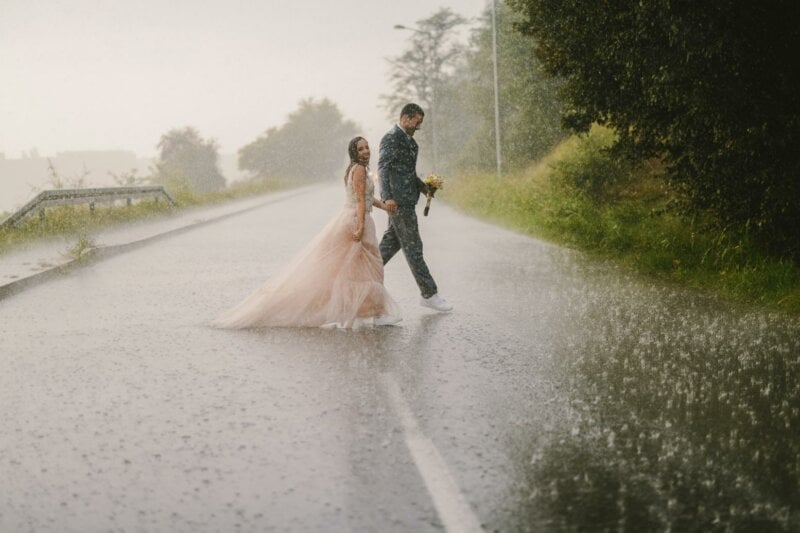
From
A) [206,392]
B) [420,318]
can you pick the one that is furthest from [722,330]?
[206,392]

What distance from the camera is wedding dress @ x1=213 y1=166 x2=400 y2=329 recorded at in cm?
793

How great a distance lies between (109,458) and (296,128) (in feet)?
417

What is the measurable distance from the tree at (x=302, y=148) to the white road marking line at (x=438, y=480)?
114m

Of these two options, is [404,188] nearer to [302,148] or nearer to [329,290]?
[329,290]

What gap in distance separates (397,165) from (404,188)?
251mm

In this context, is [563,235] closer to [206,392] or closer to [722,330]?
[722,330]

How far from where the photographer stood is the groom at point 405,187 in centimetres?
838

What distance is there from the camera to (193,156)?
3957 inches

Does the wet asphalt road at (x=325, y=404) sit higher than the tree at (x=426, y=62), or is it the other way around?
the tree at (x=426, y=62)

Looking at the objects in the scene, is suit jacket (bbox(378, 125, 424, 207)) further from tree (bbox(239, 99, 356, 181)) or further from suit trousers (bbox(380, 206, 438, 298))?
tree (bbox(239, 99, 356, 181))

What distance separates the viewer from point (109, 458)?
437cm

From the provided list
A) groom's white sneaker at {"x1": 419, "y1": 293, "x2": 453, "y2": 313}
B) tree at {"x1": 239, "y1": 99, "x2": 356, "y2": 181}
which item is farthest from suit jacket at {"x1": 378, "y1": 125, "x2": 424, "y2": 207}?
tree at {"x1": 239, "y1": 99, "x2": 356, "y2": 181}

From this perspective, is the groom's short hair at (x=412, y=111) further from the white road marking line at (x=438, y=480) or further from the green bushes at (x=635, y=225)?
the green bushes at (x=635, y=225)

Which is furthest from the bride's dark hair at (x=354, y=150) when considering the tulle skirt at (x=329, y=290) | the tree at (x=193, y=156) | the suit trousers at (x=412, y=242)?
the tree at (x=193, y=156)
